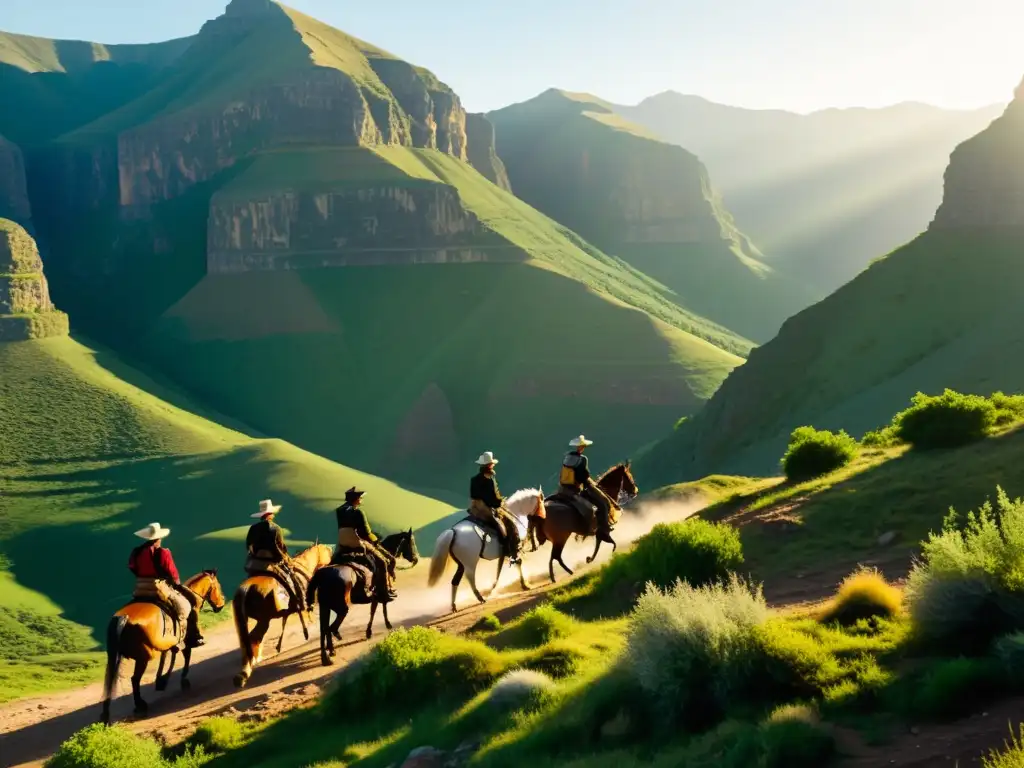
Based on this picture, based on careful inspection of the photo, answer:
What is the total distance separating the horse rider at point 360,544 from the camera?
2138 centimetres

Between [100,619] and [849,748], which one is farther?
[100,619]

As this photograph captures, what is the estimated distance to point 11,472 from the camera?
81750mm

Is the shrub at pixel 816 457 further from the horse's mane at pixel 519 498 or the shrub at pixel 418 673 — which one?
the shrub at pixel 418 673

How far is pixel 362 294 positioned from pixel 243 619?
132 meters

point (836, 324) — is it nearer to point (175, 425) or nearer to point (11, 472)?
point (175, 425)

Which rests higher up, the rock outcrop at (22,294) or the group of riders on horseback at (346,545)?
the rock outcrop at (22,294)

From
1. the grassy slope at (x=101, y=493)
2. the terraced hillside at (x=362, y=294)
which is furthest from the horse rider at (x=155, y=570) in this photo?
the terraced hillside at (x=362, y=294)

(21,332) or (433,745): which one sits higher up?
(21,332)

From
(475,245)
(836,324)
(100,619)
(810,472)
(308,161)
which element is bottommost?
(100,619)

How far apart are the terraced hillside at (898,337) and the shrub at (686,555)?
31598 mm

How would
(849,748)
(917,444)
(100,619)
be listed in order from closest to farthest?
1. (849,748)
2. (917,444)
3. (100,619)

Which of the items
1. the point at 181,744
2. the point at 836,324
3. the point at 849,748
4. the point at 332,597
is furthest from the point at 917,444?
the point at 836,324

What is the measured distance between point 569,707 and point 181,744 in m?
7.10

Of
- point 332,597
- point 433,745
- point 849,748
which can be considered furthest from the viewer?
point 332,597
